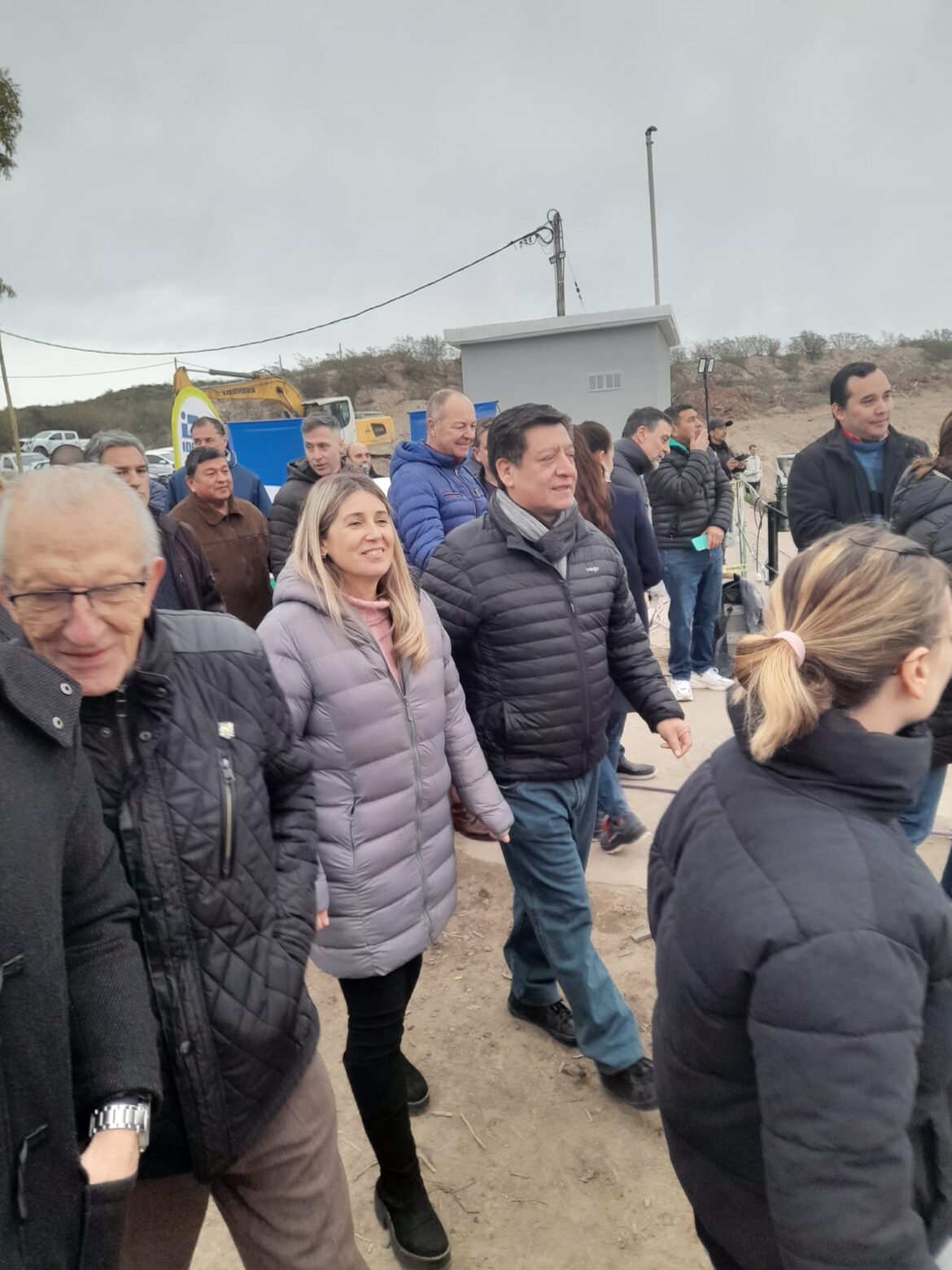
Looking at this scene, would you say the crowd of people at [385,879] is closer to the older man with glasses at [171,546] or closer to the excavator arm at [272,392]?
the older man with glasses at [171,546]

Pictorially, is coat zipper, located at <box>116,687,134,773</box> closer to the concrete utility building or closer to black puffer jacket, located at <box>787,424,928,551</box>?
black puffer jacket, located at <box>787,424,928,551</box>

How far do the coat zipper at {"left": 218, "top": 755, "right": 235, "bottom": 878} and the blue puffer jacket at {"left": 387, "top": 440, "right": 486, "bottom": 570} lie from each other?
2.30 m

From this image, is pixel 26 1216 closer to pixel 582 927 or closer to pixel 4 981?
pixel 4 981

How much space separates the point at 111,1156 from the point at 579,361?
18792mm

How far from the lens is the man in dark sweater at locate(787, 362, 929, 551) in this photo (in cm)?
407

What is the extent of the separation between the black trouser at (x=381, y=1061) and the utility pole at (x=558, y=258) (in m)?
24.0

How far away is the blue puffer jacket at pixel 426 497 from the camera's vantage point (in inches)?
150

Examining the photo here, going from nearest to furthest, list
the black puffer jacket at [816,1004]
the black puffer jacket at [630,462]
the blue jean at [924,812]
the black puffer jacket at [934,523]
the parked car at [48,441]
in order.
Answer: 1. the black puffer jacket at [816,1004]
2. the black puffer jacket at [934,523]
3. the blue jean at [924,812]
4. the black puffer jacket at [630,462]
5. the parked car at [48,441]

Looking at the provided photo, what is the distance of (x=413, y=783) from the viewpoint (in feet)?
6.88

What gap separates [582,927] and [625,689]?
790 millimetres

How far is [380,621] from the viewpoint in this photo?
217 centimetres

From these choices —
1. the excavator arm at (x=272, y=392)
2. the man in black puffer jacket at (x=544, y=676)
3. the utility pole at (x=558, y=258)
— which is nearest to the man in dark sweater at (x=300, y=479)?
the man in black puffer jacket at (x=544, y=676)

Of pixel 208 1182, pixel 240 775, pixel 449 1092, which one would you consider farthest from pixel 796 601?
pixel 449 1092

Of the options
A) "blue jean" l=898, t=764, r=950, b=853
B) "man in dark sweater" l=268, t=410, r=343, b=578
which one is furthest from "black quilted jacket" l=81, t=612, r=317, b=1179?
"man in dark sweater" l=268, t=410, r=343, b=578
